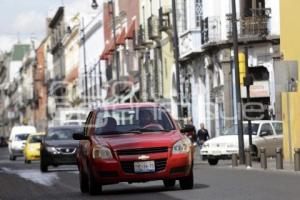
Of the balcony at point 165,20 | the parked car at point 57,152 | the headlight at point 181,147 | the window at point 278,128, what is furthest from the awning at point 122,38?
the headlight at point 181,147

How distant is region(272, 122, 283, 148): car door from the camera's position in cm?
3841

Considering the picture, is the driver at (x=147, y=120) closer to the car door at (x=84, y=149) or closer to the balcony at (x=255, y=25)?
the car door at (x=84, y=149)

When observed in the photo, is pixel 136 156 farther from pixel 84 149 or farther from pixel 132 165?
pixel 84 149

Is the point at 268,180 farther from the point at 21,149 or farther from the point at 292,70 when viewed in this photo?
the point at 21,149

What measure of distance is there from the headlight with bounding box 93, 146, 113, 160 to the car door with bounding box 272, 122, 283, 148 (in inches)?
767

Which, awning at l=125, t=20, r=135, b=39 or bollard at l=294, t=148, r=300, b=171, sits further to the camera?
awning at l=125, t=20, r=135, b=39

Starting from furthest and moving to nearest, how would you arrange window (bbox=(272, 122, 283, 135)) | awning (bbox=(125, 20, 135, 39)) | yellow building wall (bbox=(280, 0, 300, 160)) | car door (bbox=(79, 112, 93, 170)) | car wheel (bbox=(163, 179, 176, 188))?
awning (bbox=(125, 20, 135, 39)) → window (bbox=(272, 122, 283, 135)) → yellow building wall (bbox=(280, 0, 300, 160)) → car wheel (bbox=(163, 179, 176, 188)) → car door (bbox=(79, 112, 93, 170))

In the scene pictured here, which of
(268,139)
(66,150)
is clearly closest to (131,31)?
(268,139)

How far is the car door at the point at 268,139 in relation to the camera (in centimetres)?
3794

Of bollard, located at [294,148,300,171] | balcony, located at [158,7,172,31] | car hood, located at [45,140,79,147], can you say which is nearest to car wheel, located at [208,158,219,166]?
car hood, located at [45,140,79,147]

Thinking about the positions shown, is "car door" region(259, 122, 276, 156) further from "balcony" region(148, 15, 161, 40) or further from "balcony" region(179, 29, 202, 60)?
"balcony" region(148, 15, 161, 40)

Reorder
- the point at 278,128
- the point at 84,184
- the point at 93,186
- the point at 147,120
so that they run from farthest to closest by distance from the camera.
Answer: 1. the point at 278,128
2. the point at 84,184
3. the point at 147,120
4. the point at 93,186

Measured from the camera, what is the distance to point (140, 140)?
63.9 ft

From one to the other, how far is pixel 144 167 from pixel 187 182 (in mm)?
1061
